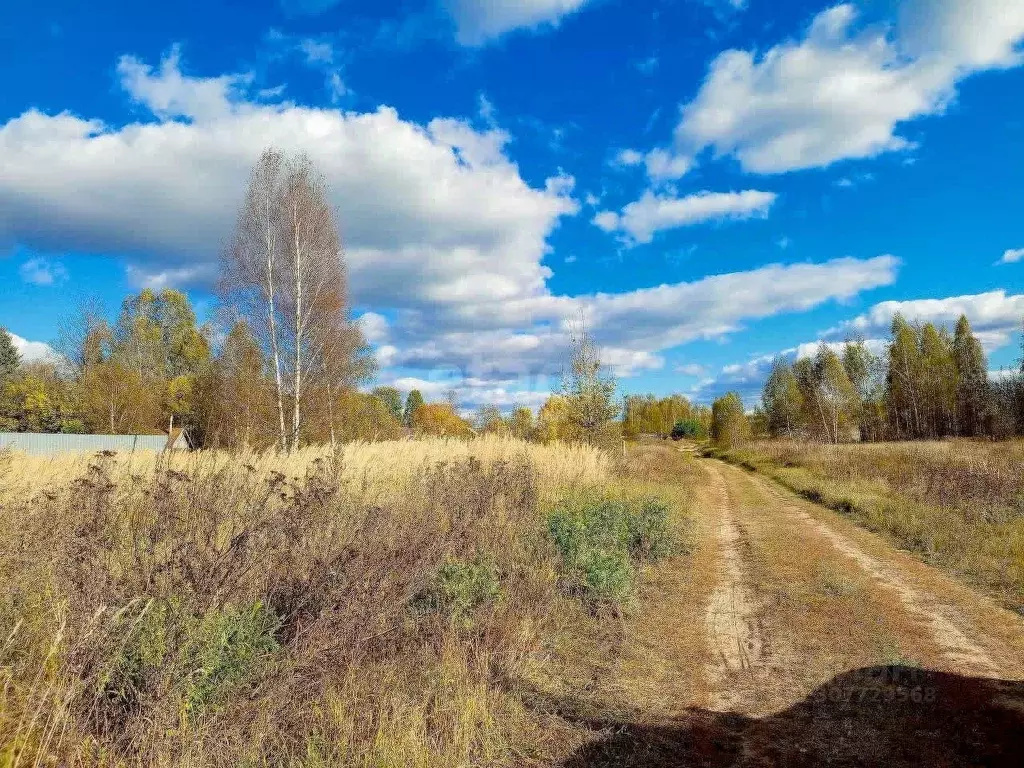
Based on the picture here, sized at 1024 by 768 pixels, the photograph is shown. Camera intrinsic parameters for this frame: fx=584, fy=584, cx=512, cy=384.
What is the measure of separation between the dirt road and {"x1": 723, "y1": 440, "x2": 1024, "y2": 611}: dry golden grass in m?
0.72

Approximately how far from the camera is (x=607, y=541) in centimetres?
911

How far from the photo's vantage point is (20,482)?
6578 millimetres

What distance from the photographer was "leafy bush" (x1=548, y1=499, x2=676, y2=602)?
281 inches

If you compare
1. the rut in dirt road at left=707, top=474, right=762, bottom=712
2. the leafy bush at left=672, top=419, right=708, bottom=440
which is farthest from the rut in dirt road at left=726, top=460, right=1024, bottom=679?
the leafy bush at left=672, top=419, right=708, bottom=440

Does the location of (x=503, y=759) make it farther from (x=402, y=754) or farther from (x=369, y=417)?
(x=369, y=417)

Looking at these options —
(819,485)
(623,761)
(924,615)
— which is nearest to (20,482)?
(623,761)

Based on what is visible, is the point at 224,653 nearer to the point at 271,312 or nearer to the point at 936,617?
the point at 936,617

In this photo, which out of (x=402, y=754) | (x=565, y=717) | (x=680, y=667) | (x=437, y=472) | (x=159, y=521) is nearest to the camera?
(x=402, y=754)

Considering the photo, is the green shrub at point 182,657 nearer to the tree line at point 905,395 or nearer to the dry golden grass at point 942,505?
the dry golden grass at point 942,505

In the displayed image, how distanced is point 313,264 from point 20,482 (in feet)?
46.0

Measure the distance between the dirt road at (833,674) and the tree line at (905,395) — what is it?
1837 inches

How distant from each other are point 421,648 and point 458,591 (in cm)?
106

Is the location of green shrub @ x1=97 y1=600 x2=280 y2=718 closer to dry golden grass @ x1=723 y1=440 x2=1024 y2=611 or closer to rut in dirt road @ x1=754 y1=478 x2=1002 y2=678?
rut in dirt road @ x1=754 y1=478 x2=1002 y2=678

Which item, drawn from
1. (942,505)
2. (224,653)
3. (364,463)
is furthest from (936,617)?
(364,463)
